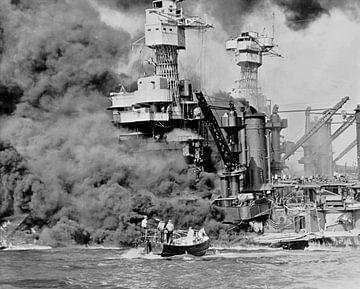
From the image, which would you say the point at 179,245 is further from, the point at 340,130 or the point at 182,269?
the point at 340,130

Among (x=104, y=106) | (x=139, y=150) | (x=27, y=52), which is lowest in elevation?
(x=139, y=150)

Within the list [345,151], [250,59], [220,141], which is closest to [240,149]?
[220,141]

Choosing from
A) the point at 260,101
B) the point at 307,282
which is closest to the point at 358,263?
the point at 307,282

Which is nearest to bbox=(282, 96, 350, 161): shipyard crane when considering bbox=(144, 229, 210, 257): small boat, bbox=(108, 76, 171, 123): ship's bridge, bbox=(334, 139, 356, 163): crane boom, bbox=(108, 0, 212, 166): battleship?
bbox=(334, 139, 356, 163): crane boom

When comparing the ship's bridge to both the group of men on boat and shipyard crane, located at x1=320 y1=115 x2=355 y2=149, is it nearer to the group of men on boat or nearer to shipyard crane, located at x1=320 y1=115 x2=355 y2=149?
the group of men on boat

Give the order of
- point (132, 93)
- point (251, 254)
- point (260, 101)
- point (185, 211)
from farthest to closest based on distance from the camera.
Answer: point (260, 101)
point (132, 93)
point (185, 211)
point (251, 254)

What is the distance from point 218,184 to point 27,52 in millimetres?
20772

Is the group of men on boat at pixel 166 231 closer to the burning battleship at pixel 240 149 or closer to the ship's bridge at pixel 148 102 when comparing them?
the burning battleship at pixel 240 149

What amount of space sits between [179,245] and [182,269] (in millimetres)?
4030

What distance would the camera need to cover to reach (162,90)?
63562 millimetres

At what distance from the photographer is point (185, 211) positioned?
186 feet

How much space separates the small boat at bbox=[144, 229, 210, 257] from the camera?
45.1 metres

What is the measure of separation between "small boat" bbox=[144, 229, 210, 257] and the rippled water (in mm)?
509

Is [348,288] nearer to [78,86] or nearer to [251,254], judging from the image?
[251,254]
